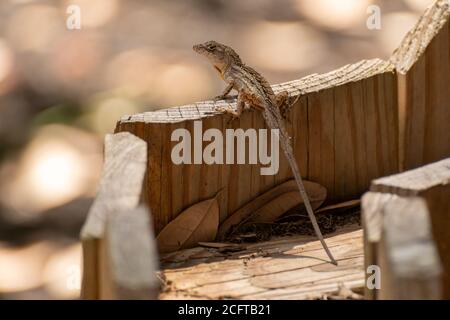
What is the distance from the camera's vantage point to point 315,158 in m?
4.45

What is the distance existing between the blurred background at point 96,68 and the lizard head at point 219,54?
43.0 inches

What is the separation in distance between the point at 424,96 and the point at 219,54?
181cm

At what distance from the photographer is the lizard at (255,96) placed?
4316 millimetres

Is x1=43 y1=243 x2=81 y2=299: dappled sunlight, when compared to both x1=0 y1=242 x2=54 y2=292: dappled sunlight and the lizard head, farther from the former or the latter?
the lizard head

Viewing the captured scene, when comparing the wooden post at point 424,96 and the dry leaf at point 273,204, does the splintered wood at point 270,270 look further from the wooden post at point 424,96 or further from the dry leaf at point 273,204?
the wooden post at point 424,96

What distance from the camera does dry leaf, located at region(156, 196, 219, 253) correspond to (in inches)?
164

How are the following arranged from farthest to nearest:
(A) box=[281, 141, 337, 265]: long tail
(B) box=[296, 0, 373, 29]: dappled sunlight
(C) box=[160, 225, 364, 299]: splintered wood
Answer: (B) box=[296, 0, 373, 29]: dappled sunlight
(A) box=[281, 141, 337, 265]: long tail
(C) box=[160, 225, 364, 299]: splintered wood

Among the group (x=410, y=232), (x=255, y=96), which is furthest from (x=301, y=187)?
(x=410, y=232)

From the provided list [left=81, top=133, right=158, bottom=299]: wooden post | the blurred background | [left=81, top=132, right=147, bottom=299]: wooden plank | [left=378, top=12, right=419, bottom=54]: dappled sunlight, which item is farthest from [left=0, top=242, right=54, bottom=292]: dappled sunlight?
[left=81, top=132, right=147, bottom=299]: wooden plank

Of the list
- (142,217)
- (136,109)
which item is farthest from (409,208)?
(136,109)

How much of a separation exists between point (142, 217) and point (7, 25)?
213 inches

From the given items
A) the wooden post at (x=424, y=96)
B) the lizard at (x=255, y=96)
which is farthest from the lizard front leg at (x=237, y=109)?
the wooden post at (x=424, y=96)

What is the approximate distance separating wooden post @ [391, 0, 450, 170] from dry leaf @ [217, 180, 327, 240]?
331mm

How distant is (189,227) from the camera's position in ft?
13.7
